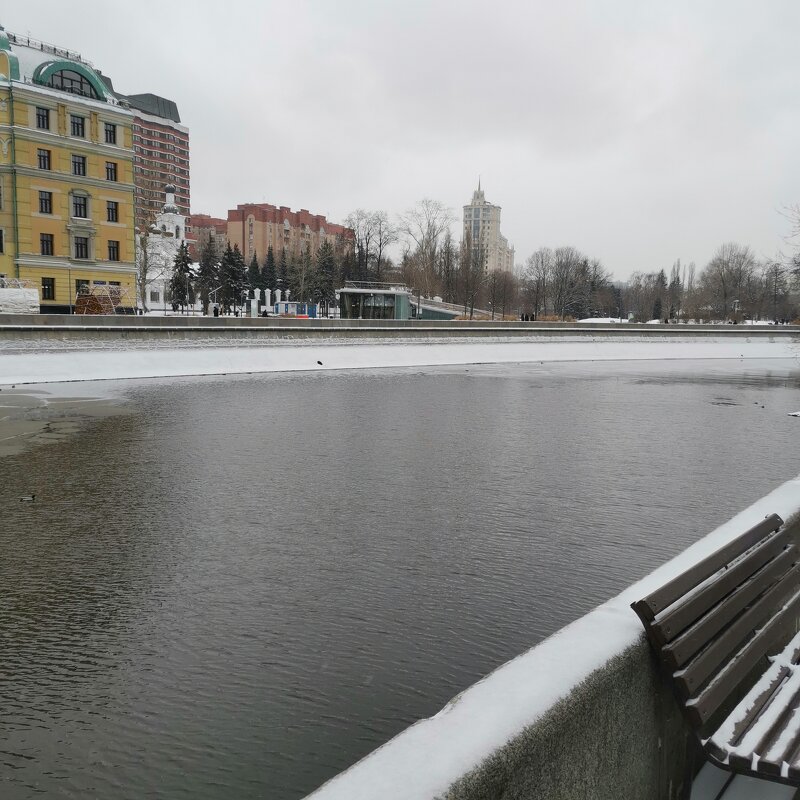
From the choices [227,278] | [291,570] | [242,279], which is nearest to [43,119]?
[227,278]

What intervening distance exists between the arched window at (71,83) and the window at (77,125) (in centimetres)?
162

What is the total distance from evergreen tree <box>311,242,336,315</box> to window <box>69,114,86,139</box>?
49998 mm

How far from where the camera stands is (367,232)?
329 ft

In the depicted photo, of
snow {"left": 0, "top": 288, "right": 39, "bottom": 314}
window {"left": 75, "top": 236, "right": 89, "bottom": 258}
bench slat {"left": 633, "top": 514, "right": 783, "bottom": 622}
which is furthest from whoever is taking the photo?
window {"left": 75, "top": 236, "right": 89, "bottom": 258}

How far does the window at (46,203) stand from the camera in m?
50.4

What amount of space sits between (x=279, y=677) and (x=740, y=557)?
3141mm

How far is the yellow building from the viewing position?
48.6m

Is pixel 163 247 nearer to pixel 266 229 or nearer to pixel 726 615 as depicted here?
pixel 266 229

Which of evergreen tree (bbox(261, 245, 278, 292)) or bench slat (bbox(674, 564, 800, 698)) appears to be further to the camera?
A: evergreen tree (bbox(261, 245, 278, 292))

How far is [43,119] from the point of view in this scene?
49406 mm

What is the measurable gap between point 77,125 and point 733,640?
55704mm

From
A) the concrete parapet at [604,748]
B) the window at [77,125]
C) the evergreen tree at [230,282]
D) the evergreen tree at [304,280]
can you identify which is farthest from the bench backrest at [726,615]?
the evergreen tree at [304,280]

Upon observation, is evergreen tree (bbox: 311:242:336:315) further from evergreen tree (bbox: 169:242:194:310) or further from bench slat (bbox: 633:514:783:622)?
bench slat (bbox: 633:514:783:622)

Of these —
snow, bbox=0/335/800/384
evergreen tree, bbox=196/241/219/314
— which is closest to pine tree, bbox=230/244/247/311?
evergreen tree, bbox=196/241/219/314
